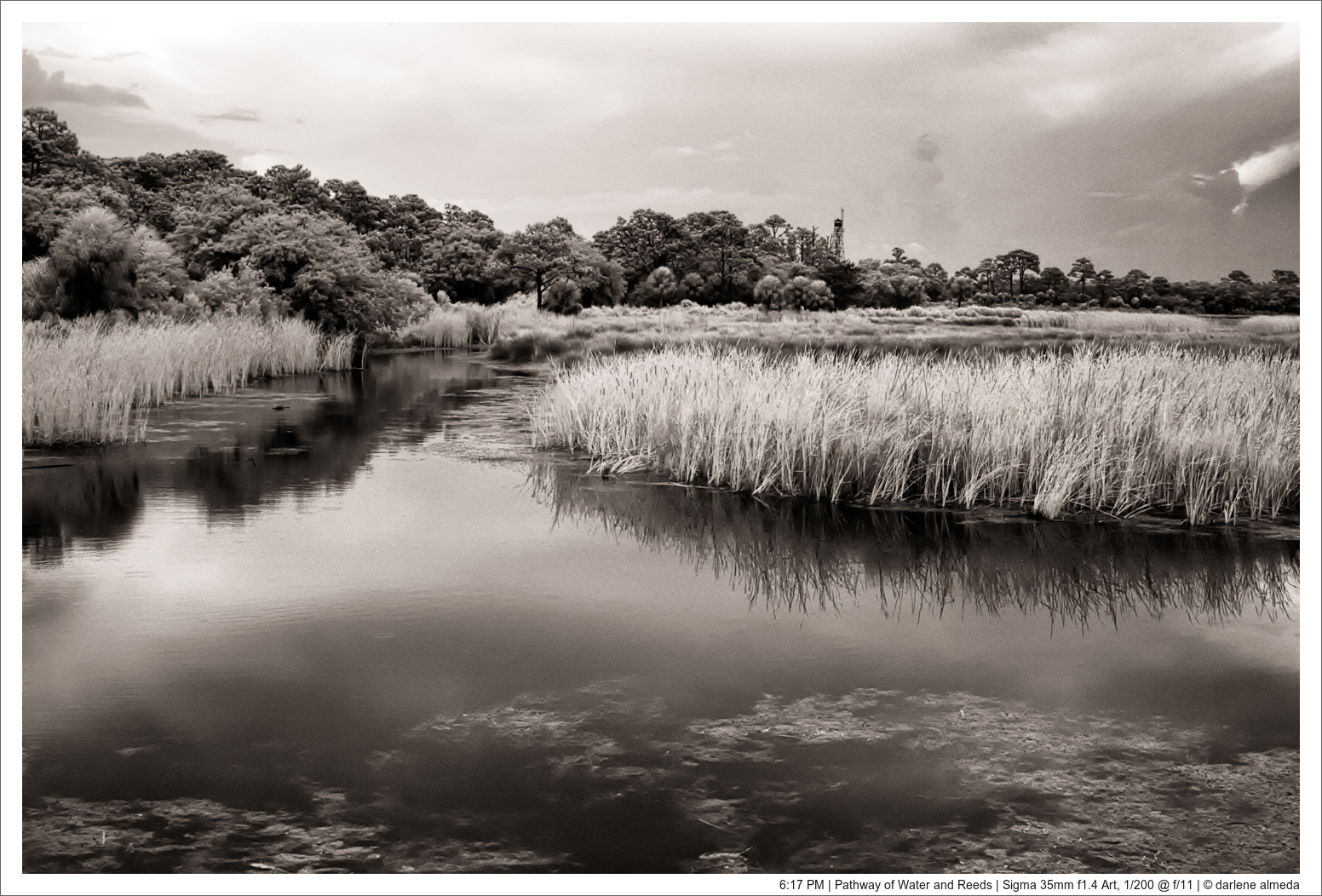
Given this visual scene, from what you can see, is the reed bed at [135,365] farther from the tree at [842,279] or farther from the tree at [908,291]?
the tree at [908,291]

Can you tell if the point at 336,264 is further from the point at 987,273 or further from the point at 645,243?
the point at 987,273

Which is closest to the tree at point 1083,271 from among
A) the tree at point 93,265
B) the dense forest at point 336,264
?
the dense forest at point 336,264

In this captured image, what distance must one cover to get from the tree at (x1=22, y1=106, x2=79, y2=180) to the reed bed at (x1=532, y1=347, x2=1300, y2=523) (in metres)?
20.9

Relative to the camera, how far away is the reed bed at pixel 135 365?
11.0 meters

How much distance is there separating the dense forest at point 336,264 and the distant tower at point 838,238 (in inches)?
18.3

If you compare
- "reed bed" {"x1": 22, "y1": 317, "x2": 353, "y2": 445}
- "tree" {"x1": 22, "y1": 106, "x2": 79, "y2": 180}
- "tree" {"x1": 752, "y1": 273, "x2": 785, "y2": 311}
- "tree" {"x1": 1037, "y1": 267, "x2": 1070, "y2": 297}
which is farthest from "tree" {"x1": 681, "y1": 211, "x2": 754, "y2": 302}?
"tree" {"x1": 22, "y1": 106, "x2": 79, "y2": 180}

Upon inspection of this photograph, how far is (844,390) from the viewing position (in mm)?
9953

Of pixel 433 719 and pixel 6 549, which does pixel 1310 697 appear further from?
pixel 6 549

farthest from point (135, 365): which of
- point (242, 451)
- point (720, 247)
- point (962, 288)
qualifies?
point (962, 288)

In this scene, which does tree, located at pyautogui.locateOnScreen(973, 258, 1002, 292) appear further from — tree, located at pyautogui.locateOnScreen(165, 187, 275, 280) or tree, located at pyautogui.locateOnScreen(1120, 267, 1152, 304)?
tree, located at pyautogui.locateOnScreen(165, 187, 275, 280)

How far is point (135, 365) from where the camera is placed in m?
14.5

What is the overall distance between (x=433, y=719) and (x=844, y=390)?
6.49 meters

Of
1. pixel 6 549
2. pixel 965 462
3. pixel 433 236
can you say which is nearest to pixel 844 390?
pixel 965 462

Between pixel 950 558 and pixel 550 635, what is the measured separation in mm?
3137
